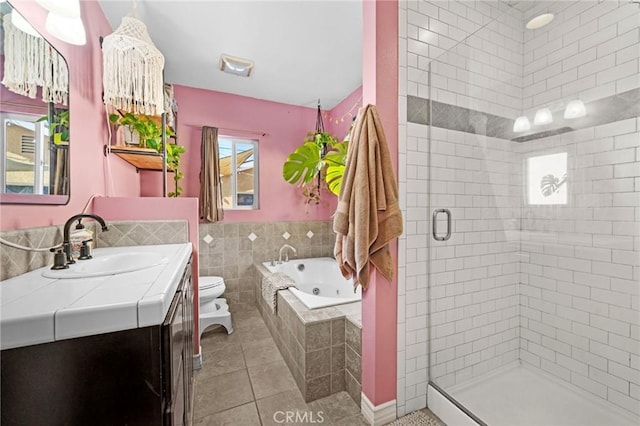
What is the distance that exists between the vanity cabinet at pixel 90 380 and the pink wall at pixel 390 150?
1041 millimetres

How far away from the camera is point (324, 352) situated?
1.62 m

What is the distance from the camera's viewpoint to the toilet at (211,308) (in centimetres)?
237

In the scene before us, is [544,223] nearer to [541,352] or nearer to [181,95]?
[541,352]

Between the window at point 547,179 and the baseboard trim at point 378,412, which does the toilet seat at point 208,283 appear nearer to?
the baseboard trim at point 378,412

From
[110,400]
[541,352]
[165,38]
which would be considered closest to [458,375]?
[541,352]

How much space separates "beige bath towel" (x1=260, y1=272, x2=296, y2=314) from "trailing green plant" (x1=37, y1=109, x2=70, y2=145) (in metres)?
1.61

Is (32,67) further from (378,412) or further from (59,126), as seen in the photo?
(378,412)

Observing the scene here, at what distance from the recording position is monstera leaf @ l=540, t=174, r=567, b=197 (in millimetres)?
1626

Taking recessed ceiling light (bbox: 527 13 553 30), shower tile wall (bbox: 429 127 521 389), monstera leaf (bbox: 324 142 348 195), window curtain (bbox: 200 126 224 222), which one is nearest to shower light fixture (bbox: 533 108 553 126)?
shower tile wall (bbox: 429 127 521 389)

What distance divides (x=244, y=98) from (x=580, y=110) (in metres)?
3.19

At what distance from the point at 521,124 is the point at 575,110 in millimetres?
260

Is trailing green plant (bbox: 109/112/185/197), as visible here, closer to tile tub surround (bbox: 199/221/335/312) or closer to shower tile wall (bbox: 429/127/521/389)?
tile tub surround (bbox: 199/221/335/312)

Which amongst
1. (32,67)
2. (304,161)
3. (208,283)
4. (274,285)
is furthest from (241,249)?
(32,67)

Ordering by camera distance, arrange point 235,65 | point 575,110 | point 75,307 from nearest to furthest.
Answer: point 75,307, point 575,110, point 235,65
